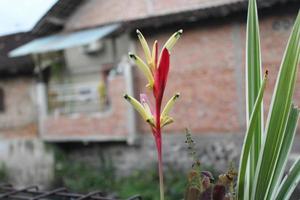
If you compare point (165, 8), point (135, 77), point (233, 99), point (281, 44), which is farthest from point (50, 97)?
point (281, 44)

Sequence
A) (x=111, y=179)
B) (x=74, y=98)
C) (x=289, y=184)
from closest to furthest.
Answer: (x=289, y=184) → (x=111, y=179) → (x=74, y=98)

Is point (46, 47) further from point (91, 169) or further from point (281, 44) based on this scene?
point (281, 44)

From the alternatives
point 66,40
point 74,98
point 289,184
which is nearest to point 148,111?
point 289,184

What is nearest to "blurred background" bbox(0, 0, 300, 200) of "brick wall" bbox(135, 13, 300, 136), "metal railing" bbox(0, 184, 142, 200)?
"brick wall" bbox(135, 13, 300, 136)

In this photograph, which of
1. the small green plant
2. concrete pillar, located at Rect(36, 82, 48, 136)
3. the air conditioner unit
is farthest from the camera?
concrete pillar, located at Rect(36, 82, 48, 136)

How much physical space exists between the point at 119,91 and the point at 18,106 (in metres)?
4.11

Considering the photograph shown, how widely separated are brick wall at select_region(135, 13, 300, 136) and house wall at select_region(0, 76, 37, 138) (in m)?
Result: 4.08

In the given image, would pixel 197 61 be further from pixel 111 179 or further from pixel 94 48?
pixel 111 179

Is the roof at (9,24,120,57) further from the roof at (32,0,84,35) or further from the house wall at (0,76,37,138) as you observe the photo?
the house wall at (0,76,37,138)

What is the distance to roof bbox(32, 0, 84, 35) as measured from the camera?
36.5 feet

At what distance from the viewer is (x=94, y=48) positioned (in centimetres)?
1089

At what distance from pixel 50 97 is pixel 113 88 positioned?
247 centimetres

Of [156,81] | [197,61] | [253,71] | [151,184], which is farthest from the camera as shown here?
[151,184]

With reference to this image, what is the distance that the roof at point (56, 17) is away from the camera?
11125 millimetres
